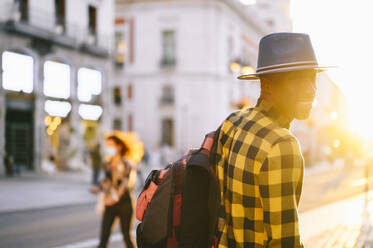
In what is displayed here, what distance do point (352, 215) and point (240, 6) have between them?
33.1m

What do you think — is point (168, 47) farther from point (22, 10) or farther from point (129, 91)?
point (22, 10)

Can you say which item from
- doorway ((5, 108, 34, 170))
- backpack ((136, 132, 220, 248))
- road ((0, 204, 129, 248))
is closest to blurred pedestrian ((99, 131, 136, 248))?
road ((0, 204, 129, 248))

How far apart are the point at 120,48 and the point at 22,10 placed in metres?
15.2

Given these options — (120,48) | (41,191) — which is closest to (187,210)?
(41,191)

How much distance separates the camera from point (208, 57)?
3578cm

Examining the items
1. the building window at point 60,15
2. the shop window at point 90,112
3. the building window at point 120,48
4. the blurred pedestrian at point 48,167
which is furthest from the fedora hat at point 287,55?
the building window at point 120,48

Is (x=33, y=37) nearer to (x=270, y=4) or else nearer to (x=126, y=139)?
(x=126, y=139)

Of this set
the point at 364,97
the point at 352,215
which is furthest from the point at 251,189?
the point at 364,97

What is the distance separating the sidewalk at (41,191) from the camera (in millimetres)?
12938

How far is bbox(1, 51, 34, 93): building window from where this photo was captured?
66.8 feet

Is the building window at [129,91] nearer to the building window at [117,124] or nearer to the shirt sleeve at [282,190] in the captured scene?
the building window at [117,124]

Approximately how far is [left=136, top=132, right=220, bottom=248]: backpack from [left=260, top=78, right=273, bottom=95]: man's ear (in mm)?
405

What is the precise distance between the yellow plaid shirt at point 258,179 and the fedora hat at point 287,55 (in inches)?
6.8

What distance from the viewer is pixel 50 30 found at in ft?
75.7
